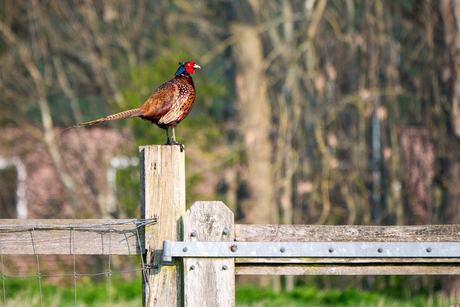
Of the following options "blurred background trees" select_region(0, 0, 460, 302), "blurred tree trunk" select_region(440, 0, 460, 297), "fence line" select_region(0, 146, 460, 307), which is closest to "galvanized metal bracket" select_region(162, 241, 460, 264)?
"fence line" select_region(0, 146, 460, 307)

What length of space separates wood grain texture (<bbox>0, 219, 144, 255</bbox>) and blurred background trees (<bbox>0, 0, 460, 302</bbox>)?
17.6ft

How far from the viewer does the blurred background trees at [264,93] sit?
8.25 m

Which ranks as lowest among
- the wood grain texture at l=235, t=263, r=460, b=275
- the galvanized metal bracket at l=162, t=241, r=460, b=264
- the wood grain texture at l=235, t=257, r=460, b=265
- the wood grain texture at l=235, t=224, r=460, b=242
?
the wood grain texture at l=235, t=263, r=460, b=275

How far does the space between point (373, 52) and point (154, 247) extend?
7299 millimetres

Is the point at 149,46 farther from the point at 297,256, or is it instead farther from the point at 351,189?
the point at 297,256

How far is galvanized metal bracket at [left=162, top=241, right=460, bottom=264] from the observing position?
2006mm

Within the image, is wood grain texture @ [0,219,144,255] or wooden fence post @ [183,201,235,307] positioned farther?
wood grain texture @ [0,219,144,255]

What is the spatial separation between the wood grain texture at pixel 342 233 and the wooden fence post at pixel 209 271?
86mm

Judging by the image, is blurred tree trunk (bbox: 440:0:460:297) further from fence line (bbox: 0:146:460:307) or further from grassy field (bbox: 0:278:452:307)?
fence line (bbox: 0:146:460:307)

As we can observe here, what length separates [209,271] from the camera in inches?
79.7

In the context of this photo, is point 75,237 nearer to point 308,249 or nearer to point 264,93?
point 308,249

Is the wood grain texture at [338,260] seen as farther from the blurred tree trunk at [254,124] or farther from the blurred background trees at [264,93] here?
the blurred tree trunk at [254,124]

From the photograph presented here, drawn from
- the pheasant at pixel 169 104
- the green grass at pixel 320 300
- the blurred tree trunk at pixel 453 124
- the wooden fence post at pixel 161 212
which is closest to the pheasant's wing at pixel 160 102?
the pheasant at pixel 169 104

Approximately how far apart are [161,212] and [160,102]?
3.89 feet
